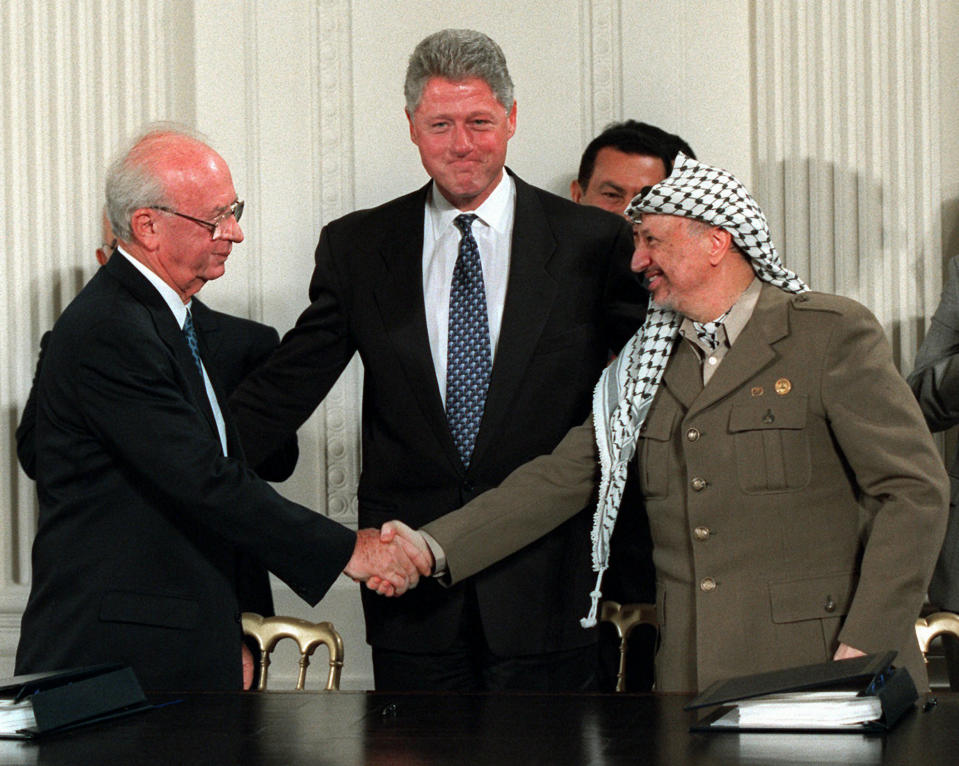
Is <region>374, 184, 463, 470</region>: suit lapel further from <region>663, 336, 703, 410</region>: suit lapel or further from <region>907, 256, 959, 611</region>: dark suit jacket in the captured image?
<region>907, 256, 959, 611</region>: dark suit jacket

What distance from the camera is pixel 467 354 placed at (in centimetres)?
304

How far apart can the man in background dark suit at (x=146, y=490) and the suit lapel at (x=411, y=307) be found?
40 centimetres

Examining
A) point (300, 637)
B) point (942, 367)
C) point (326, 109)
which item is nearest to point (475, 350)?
point (300, 637)

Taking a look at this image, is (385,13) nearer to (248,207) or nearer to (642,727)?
(248,207)

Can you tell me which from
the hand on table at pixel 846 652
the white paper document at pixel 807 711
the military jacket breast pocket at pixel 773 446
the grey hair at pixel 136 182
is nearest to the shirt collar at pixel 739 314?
the military jacket breast pocket at pixel 773 446

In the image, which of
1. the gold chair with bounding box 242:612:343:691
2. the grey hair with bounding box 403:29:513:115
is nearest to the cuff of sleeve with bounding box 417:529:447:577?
the gold chair with bounding box 242:612:343:691

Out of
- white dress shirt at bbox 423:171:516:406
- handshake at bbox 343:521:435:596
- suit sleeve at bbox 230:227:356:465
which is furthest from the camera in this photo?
suit sleeve at bbox 230:227:356:465

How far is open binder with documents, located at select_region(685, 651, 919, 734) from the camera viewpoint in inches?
73.2

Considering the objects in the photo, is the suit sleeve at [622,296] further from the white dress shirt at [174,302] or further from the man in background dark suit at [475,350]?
the white dress shirt at [174,302]

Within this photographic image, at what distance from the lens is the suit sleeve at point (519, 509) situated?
2854mm

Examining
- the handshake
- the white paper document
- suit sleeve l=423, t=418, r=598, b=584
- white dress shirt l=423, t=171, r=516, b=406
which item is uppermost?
white dress shirt l=423, t=171, r=516, b=406

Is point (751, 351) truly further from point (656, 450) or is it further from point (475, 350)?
point (475, 350)

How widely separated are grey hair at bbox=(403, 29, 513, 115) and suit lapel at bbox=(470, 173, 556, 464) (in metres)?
0.26

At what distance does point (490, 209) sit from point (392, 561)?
0.83 metres
